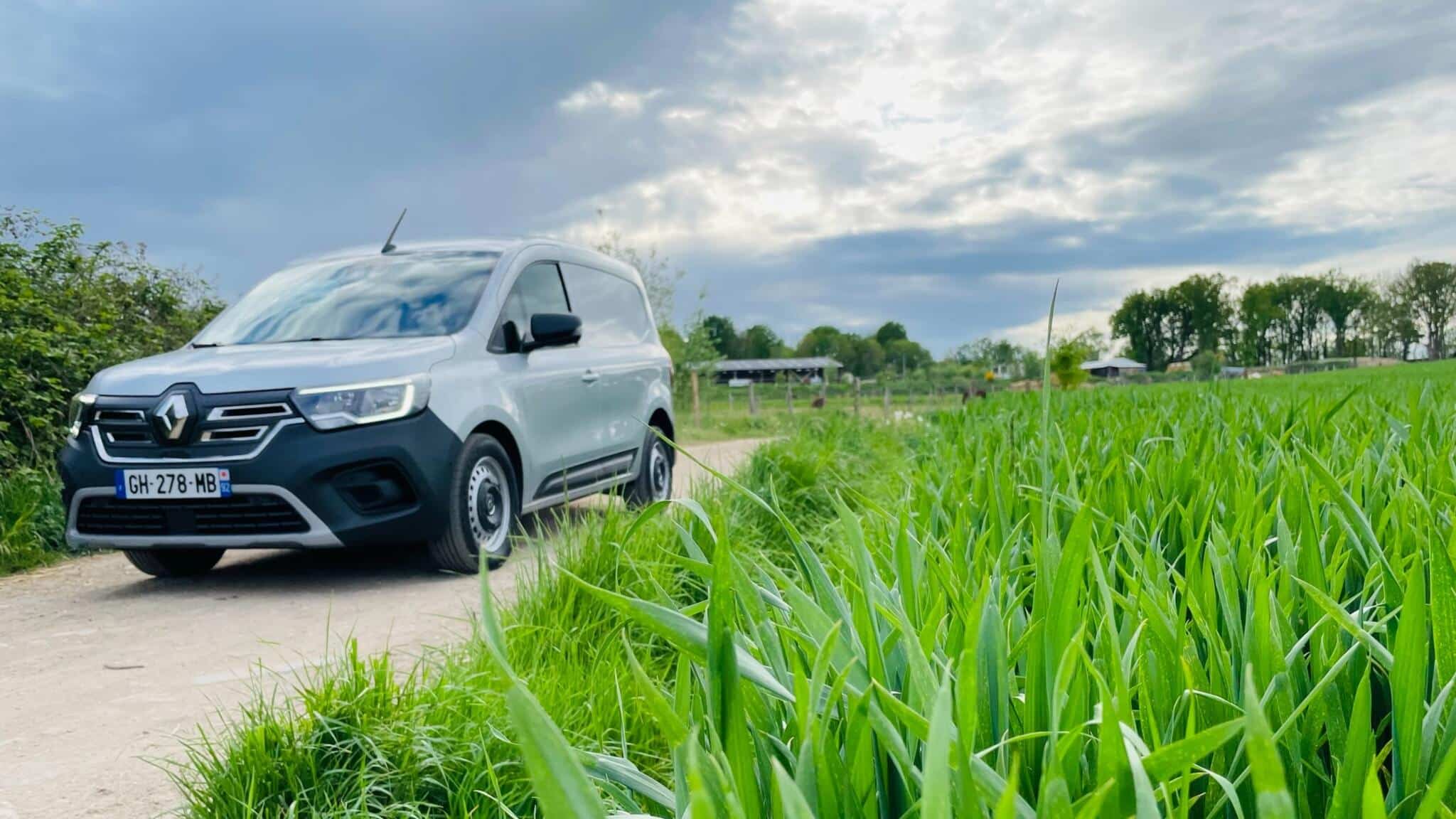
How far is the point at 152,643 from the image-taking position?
3.79 m

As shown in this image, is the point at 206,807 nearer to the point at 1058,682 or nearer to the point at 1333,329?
the point at 1058,682

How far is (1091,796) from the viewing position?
631 millimetres

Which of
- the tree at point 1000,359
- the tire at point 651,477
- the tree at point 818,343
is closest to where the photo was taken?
the tire at point 651,477

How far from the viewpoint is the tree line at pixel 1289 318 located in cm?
7138

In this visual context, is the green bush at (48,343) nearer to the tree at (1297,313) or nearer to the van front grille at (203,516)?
the van front grille at (203,516)

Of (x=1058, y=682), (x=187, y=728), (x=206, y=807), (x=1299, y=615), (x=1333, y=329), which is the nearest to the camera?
(x=1058, y=682)

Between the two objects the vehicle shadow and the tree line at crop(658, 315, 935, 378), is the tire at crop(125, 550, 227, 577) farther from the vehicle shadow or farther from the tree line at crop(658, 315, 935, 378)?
the tree line at crop(658, 315, 935, 378)

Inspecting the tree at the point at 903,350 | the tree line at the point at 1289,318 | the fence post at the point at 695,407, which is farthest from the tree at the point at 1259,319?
the fence post at the point at 695,407

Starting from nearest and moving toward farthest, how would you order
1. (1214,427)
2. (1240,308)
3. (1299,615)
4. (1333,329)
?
(1299,615), (1214,427), (1333,329), (1240,308)

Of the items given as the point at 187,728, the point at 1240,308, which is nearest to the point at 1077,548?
the point at 187,728

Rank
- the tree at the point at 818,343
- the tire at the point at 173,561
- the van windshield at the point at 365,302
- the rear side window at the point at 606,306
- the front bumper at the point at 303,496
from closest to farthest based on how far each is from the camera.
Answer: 1. the front bumper at the point at 303,496
2. the tire at the point at 173,561
3. the van windshield at the point at 365,302
4. the rear side window at the point at 606,306
5. the tree at the point at 818,343

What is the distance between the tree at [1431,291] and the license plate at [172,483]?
85182 millimetres

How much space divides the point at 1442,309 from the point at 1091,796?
88.0 m

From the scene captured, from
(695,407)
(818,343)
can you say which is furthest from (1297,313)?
(695,407)
